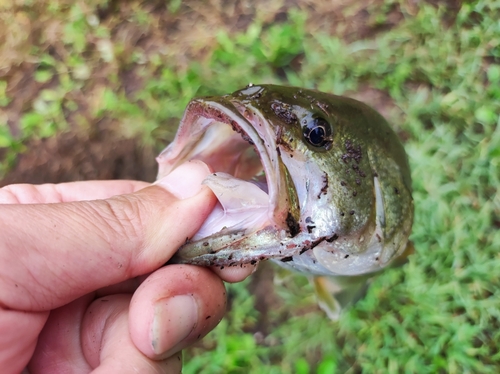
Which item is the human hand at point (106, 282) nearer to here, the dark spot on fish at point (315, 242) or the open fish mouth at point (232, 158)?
the open fish mouth at point (232, 158)

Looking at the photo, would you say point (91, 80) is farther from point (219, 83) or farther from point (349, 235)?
point (349, 235)

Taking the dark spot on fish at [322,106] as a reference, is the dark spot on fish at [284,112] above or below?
above

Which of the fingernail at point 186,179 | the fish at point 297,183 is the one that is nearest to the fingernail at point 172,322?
the fish at point 297,183

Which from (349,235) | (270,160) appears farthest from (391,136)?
(270,160)

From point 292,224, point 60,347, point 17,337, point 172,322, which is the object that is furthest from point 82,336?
point 292,224

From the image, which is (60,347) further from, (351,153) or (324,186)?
(351,153)

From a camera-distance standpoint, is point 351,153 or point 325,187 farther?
point 351,153
